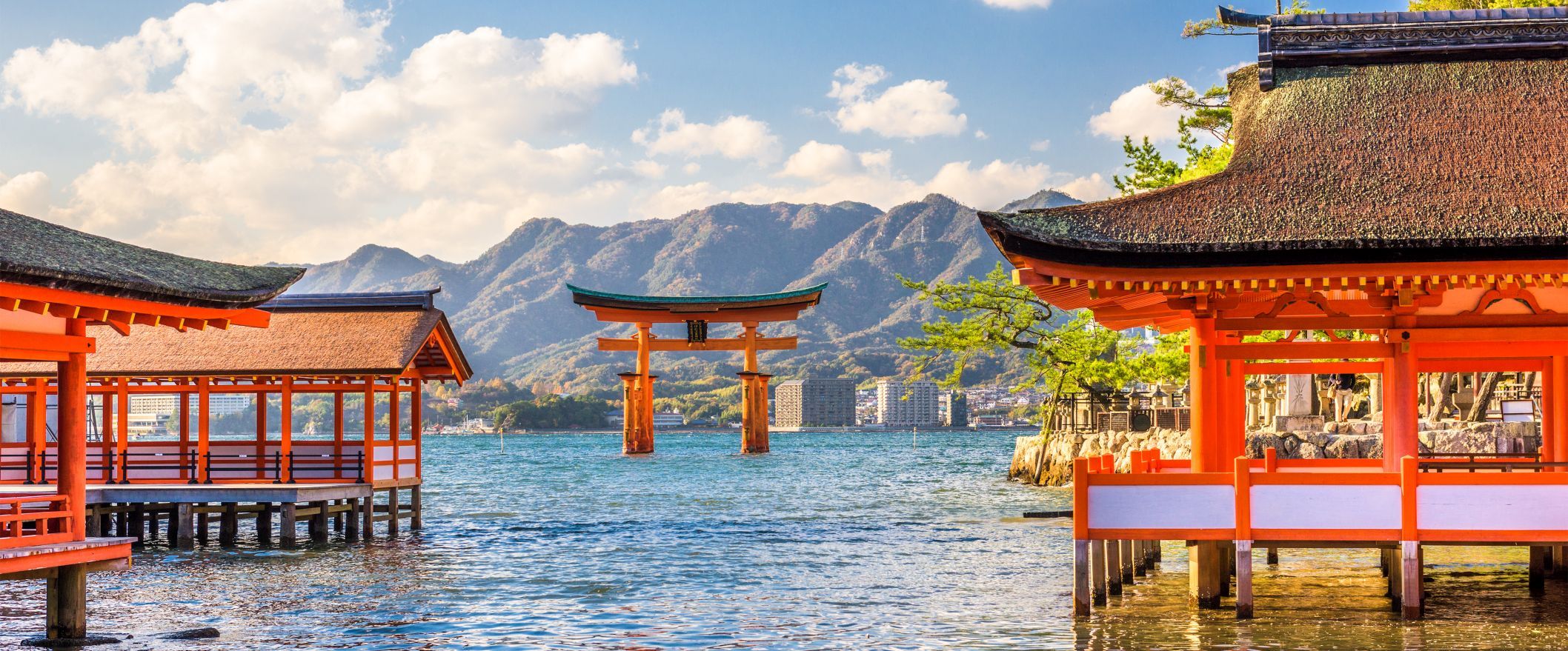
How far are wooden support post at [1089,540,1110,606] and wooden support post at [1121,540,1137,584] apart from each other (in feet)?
6.29

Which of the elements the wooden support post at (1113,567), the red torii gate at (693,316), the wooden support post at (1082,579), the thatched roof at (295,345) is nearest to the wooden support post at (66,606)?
the wooden support post at (1082,579)

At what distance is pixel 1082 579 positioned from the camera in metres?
14.1

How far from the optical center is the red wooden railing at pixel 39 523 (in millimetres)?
12086

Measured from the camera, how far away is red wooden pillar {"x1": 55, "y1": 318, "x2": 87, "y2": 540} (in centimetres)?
1299

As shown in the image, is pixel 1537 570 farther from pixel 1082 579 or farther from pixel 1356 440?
pixel 1356 440

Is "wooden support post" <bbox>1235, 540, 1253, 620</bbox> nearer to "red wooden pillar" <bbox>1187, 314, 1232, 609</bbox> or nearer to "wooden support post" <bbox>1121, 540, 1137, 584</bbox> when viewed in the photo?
"red wooden pillar" <bbox>1187, 314, 1232, 609</bbox>

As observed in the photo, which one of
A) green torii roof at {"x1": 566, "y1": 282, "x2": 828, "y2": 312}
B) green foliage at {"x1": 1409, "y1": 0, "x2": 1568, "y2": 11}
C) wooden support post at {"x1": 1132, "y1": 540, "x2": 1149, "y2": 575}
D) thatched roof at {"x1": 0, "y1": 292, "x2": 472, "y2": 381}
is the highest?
green foliage at {"x1": 1409, "y1": 0, "x2": 1568, "y2": 11}

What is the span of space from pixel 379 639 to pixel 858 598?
19.8 ft

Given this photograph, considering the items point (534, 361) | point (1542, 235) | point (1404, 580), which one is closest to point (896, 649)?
point (1404, 580)

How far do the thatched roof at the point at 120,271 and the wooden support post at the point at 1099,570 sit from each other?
841 cm

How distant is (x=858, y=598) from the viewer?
18.5m

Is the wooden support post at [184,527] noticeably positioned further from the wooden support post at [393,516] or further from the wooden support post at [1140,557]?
the wooden support post at [1140,557]

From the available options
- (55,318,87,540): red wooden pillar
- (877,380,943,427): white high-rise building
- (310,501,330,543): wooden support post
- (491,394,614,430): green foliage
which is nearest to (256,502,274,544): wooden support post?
(310,501,330,543): wooden support post

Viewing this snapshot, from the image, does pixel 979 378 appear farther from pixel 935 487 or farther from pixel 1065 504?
pixel 1065 504
